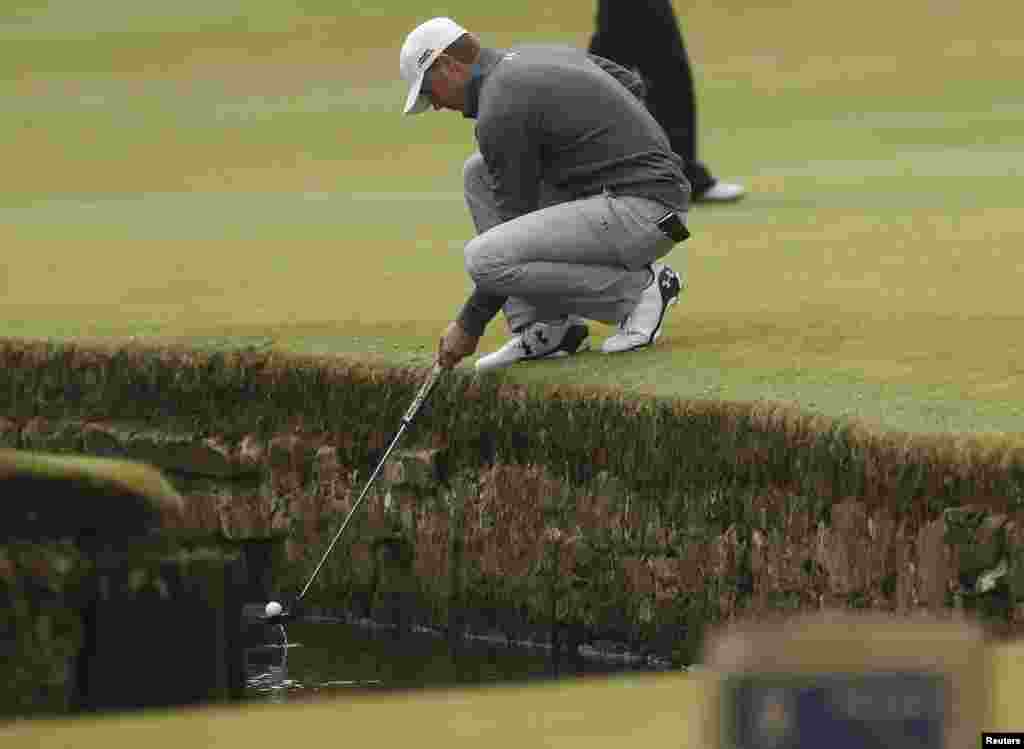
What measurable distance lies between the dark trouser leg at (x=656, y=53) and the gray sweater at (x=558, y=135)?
177 inches

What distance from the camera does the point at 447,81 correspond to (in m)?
8.32

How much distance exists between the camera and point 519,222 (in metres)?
8.50


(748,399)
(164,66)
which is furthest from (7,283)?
(164,66)

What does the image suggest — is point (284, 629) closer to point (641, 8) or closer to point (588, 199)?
point (588, 199)

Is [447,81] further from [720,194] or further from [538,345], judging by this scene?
[720,194]

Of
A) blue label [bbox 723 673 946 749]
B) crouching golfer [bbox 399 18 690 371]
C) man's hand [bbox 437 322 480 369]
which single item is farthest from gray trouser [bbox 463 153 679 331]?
blue label [bbox 723 673 946 749]

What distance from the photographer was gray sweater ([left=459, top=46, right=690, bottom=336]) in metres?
8.32

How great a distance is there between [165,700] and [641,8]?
8557mm

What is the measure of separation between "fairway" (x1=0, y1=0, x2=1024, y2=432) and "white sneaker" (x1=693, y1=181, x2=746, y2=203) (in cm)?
9

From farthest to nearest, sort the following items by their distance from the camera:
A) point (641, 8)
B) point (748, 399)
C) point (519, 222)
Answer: point (641, 8) < point (519, 222) < point (748, 399)

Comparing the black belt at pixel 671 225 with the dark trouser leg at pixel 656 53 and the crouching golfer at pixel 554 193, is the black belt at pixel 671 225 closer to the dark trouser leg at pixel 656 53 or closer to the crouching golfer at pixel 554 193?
the crouching golfer at pixel 554 193

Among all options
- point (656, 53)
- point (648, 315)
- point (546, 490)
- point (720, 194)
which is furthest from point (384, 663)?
point (720, 194)

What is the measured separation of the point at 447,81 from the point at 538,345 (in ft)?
3.47

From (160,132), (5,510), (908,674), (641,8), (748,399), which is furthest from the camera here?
(160,132)
